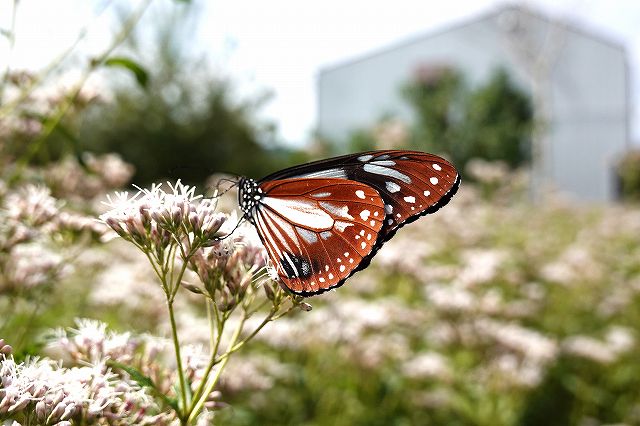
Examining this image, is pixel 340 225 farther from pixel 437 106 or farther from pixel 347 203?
pixel 437 106

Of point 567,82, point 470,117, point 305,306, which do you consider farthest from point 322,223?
point 567,82

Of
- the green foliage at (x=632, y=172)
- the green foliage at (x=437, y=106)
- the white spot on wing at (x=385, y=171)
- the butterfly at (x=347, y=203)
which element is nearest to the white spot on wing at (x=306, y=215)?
the butterfly at (x=347, y=203)

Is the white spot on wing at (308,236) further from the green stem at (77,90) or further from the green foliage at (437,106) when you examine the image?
the green foliage at (437,106)

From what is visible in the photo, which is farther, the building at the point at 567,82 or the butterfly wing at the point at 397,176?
the building at the point at 567,82

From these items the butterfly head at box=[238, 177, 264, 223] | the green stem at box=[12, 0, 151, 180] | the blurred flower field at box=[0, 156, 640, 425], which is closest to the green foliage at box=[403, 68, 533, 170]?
the blurred flower field at box=[0, 156, 640, 425]

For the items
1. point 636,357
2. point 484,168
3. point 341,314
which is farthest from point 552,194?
point 341,314

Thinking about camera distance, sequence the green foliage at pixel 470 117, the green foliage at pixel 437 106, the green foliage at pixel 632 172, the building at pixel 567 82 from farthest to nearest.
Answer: the building at pixel 567 82
the green foliage at pixel 437 106
the green foliage at pixel 470 117
the green foliage at pixel 632 172

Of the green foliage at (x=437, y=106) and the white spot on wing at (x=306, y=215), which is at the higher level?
the green foliage at (x=437, y=106)

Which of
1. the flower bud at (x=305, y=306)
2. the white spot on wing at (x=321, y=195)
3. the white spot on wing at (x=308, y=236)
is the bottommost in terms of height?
the flower bud at (x=305, y=306)
